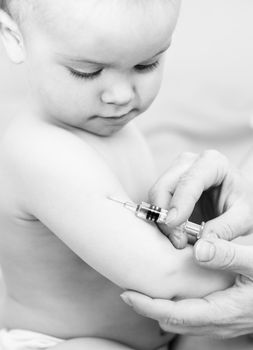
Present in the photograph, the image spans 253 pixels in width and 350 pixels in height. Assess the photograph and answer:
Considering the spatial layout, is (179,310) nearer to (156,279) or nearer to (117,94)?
(156,279)

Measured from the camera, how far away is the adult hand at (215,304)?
1199mm

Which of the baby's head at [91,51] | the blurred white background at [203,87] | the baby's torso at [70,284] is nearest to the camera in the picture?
the baby's head at [91,51]

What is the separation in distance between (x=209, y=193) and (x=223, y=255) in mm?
269

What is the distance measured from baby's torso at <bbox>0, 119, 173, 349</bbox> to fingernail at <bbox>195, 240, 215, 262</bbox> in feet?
0.81

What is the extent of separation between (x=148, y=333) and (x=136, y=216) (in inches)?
13.7

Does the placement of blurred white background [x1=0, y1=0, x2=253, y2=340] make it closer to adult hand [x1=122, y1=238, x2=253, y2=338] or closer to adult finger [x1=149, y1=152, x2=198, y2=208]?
adult finger [x1=149, y1=152, x2=198, y2=208]

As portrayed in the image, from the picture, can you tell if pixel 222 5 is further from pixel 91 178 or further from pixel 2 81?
pixel 91 178

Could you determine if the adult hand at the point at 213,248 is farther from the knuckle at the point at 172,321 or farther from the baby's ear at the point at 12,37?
the baby's ear at the point at 12,37

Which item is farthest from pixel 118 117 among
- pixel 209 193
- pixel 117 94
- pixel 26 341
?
pixel 26 341

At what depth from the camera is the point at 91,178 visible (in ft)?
3.99

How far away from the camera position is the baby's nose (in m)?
1.21

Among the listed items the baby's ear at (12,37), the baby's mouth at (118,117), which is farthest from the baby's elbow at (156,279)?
the baby's ear at (12,37)

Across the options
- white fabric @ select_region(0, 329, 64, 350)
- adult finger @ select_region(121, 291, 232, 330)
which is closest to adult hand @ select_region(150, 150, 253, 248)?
adult finger @ select_region(121, 291, 232, 330)

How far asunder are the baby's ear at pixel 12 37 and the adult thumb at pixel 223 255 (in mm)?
455
